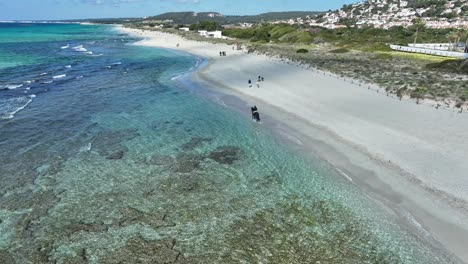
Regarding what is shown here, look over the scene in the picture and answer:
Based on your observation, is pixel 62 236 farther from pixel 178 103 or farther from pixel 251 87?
pixel 251 87

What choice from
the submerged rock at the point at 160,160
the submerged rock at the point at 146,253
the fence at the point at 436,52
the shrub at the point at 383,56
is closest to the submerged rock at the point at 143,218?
the submerged rock at the point at 146,253

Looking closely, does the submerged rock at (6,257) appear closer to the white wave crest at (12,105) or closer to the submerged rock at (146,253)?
the submerged rock at (146,253)

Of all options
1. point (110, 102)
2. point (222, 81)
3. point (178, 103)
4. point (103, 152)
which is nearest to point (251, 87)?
point (222, 81)

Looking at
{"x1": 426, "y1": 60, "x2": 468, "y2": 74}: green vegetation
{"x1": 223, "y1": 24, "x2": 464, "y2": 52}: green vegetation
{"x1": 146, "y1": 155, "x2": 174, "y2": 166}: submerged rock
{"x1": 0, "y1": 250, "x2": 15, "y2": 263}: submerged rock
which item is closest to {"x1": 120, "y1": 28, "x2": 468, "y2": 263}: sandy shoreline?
{"x1": 146, "y1": 155, "x2": 174, "y2": 166}: submerged rock

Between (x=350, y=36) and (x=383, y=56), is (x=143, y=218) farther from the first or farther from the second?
(x=350, y=36)

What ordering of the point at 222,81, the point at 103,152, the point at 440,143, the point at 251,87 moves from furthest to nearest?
the point at 222,81 → the point at 251,87 → the point at 103,152 → the point at 440,143

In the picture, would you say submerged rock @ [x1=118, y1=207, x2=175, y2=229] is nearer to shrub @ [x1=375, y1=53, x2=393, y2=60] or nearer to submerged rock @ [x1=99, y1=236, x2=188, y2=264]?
submerged rock @ [x1=99, y1=236, x2=188, y2=264]
